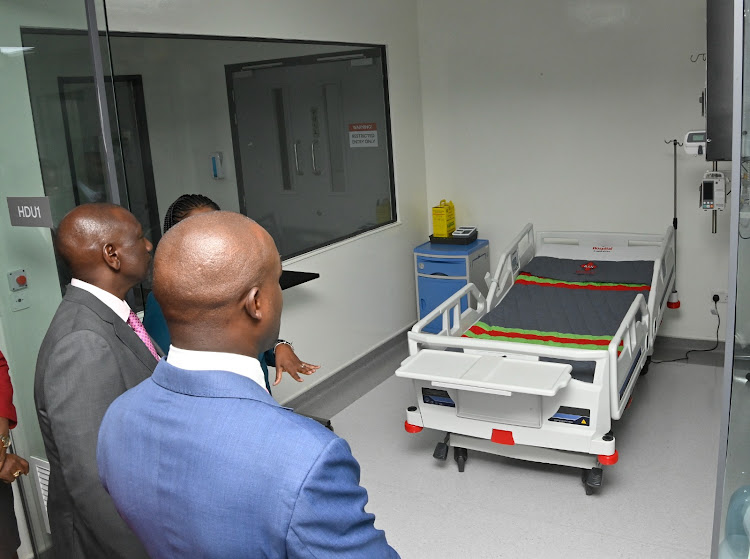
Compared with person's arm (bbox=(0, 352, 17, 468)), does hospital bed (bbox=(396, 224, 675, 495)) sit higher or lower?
lower

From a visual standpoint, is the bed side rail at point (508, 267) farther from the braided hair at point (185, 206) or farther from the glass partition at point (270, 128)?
the braided hair at point (185, 206)

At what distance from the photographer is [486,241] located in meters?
5.76

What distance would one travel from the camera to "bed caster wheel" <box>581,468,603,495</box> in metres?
3.39

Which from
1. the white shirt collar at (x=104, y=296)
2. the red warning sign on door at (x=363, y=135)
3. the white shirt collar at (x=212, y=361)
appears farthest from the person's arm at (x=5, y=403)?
the red warning sign on door at (x=363, y=135)

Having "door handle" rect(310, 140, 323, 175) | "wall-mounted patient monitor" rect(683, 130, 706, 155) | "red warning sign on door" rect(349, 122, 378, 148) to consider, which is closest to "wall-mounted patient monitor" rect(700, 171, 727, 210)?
"wall-mounted patient monitor" rect(683, 130, 706, 155)

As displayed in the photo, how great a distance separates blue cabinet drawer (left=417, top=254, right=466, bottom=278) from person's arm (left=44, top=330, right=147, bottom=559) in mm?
3883

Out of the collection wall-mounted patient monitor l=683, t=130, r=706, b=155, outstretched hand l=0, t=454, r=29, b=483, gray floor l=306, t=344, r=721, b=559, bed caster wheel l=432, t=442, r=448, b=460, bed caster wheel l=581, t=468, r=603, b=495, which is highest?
wall-mounted patient monitor l=683, t=130, r=706, b=155

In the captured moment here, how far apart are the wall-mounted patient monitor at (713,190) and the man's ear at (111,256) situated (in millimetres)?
3638

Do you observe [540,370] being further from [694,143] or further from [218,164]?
[218,164]

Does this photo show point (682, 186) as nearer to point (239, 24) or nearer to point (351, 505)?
point (239, 24)

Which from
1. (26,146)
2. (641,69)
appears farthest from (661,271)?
(26,146)

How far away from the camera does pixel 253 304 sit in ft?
3.92

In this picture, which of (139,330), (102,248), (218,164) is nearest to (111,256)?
(102,248)

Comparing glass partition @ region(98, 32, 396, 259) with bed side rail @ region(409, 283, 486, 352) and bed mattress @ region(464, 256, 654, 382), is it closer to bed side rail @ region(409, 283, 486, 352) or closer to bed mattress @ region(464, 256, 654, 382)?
bed side rail @ region(409, 283, 486, 352)
